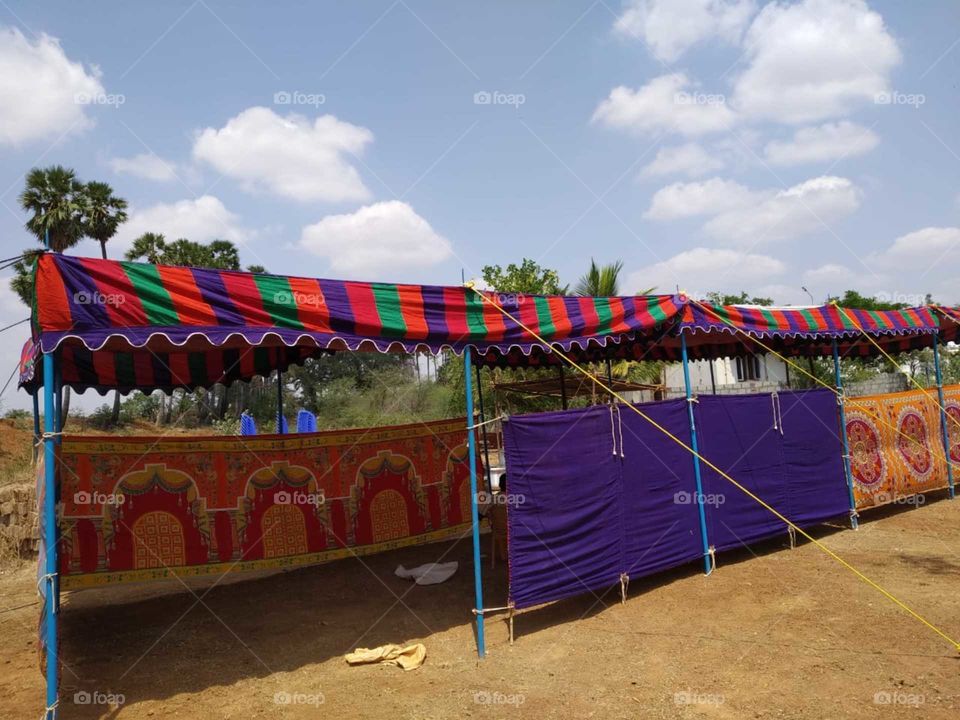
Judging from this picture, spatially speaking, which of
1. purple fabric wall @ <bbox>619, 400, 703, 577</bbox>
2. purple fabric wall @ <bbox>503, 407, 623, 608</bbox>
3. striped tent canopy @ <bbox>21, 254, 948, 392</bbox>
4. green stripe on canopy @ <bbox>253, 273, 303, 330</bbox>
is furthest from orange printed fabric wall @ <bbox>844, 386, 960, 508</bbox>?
green stripe on canopy @ <bbox>253, 273, 303, 330</bbox>

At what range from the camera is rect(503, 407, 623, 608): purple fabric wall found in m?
5.61

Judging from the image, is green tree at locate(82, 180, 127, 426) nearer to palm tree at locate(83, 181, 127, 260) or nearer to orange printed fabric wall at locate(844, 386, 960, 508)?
palm tree at locate(83, 181, 127, 260)

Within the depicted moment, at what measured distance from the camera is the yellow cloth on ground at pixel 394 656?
5199 millimetres

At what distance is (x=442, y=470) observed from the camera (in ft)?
31.1

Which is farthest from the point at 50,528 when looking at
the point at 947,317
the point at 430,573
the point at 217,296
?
the point at 947,317

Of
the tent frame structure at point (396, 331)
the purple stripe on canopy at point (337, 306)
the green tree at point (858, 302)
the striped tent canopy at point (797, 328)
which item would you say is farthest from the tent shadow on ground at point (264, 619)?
the green tree at point (858, 302)

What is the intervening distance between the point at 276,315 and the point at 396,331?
939 millimetres

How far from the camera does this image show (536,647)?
17.9 feet

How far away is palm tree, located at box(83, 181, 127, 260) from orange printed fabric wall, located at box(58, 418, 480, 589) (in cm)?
1928

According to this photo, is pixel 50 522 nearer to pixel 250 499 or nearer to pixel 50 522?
pixel 50 522

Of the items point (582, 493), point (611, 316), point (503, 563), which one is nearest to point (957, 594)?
point (582, 493)

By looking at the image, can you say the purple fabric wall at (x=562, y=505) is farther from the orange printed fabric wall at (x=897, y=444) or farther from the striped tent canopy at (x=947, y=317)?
the striped tent canopy at (x=947, y=317)

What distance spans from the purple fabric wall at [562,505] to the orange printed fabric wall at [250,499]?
3.62m

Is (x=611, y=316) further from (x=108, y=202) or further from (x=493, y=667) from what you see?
(x=108, y=202)
